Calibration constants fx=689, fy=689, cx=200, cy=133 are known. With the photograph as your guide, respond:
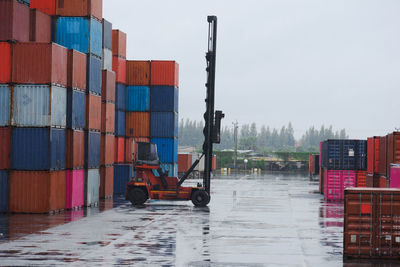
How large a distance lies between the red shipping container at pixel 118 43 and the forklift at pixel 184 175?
16234mm

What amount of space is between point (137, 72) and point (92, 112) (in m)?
17.4

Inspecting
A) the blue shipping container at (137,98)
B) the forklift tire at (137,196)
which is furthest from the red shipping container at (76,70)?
the blue shipping container at (137,98)

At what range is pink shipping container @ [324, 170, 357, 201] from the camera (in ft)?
157

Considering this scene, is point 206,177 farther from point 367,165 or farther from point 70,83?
point 367,165

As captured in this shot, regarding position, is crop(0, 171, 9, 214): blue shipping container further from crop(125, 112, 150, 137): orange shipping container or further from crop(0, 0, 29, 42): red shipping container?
crop(125, 112, 150, 137): orange shipping container

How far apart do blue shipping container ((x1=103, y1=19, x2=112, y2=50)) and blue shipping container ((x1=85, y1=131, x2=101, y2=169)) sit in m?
10.8

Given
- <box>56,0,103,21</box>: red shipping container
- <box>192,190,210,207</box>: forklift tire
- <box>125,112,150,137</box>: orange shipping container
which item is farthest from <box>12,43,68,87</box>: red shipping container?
<box>125,112,150,137</box>: orange shipping container

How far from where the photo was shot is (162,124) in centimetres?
5500

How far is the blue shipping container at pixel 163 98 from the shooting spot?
180 feet

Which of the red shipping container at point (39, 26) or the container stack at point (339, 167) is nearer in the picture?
the red shipping container at point (39, 26)

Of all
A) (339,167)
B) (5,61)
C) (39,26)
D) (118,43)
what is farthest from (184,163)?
(5,61)

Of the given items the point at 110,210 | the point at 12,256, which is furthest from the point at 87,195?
the point at 12,256

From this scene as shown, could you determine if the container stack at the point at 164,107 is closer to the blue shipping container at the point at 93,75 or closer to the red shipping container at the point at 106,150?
the red shipping container at the point at 106,150

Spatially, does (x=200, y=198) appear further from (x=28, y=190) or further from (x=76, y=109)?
(x=28, y=190)
